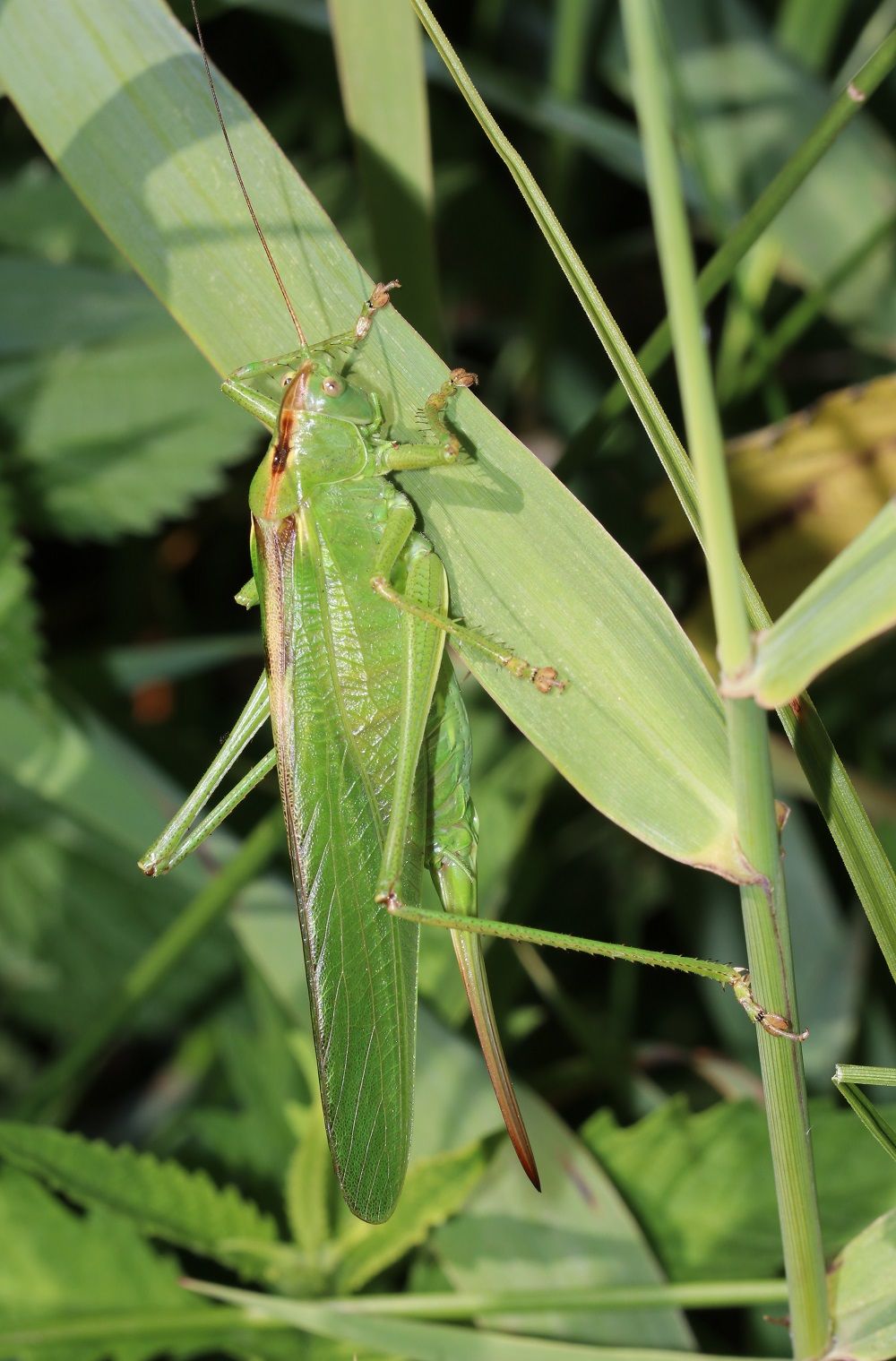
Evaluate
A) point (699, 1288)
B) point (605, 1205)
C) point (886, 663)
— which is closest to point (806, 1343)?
point (699, 1288)

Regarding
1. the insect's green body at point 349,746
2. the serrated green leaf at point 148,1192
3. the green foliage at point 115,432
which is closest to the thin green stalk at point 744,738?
the insect's green body at point 349,746

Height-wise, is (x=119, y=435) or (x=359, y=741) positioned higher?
(x=119, y=435)

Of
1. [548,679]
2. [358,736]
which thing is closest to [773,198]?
[548,679]

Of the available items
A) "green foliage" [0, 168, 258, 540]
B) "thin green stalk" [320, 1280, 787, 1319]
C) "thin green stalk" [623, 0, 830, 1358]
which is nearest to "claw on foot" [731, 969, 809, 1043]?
"thin green stalk" [623, 0, 830, 1358]

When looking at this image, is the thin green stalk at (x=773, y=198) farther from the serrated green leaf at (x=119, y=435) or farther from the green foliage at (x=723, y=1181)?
the serrated green leaf at (x=119, y=435)

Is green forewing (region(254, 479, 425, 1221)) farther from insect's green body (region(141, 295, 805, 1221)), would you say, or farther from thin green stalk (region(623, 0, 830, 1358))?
thin green stalk (region(623, 0, 830, 1358))

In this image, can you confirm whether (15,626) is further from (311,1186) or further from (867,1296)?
(867,1296)
